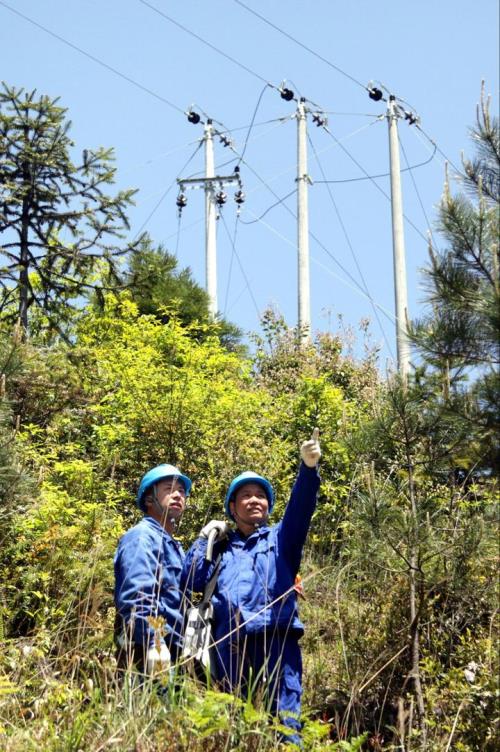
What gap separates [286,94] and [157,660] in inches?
766

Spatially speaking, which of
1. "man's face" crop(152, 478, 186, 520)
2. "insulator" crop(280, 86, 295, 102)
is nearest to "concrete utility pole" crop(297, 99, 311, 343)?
"insulator" crop(280, 86, 295, 102)

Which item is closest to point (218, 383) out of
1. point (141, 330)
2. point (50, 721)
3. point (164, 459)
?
point (164, 459)

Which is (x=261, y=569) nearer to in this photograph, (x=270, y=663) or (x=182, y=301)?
(x=270, y=663)

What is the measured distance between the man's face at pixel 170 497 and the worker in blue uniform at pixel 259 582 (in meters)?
0.18

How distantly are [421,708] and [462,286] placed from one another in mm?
2135

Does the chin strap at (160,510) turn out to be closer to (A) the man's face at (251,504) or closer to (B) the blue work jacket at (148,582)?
(B) the blue work jacket at (148,582)

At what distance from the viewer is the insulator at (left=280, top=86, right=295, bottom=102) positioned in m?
22.5

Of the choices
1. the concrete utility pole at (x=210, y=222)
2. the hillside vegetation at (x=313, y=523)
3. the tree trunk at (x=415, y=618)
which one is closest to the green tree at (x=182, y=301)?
the concrete utility pole at (x=210, y=222)

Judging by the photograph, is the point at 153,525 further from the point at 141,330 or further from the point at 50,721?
the point at 141,330

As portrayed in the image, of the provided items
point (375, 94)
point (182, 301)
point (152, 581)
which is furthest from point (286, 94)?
point (152, 581)

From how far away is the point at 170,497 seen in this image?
5.18m

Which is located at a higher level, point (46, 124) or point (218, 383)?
point (46, 124)

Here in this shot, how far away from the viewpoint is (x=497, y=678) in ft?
16.6

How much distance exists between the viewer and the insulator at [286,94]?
22500 mm
